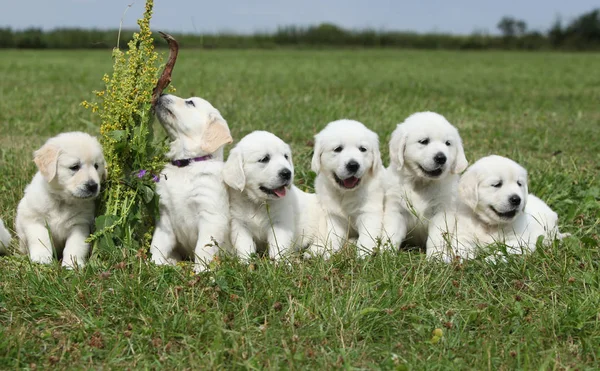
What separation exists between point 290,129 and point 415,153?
163 inches

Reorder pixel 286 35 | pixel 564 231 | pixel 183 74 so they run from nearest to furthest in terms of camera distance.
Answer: pixel 564 231
pixel 183 74
pixel 286 35

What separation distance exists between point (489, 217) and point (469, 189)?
0.27 m

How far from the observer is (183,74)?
18609 millimetres

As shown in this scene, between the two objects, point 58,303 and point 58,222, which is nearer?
point 58,303

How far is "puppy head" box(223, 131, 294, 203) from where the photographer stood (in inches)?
191

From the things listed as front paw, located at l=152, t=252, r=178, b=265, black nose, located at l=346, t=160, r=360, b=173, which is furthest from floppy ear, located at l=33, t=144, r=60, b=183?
black nose, located at l=346, t=160, r=360, b=173

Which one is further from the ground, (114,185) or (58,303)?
(114,185)

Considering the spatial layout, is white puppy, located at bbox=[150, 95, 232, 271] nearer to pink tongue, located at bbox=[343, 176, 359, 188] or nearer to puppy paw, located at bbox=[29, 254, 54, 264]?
puppy paw, located at bbox=[29, 254, 54, 264]

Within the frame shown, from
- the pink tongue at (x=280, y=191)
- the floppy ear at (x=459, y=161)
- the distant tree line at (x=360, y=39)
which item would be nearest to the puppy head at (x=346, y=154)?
the pink tongue at (x=280, y=191)

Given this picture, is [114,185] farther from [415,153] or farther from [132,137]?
[415,153]

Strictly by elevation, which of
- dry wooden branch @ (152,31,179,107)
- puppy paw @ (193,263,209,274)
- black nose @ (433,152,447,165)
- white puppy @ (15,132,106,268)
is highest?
dry wooden branch @ (152,31,179,107)

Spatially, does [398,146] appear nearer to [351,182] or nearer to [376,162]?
[376,162]

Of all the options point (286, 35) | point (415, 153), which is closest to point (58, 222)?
point (415, 153)

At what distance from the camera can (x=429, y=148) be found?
16.6ft
